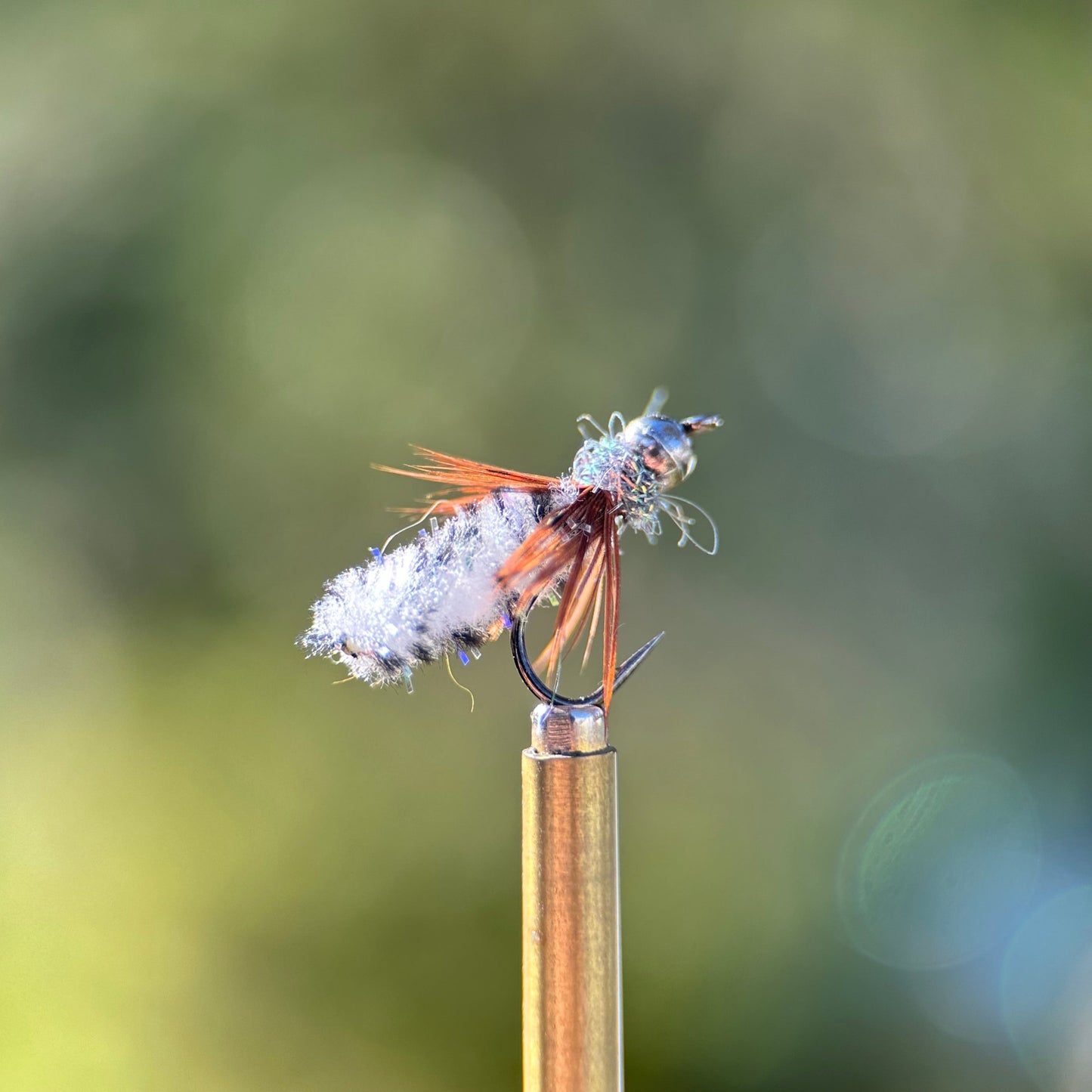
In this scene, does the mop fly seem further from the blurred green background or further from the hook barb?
the blurred green background

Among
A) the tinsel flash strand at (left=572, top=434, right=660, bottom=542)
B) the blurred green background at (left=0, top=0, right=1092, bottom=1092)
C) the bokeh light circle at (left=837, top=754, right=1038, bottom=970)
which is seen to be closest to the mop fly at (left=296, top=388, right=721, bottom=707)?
the tinsel flash strand at (left=572, top=434, right=660, bottom=542)

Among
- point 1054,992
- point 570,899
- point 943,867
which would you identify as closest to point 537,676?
point 570,899

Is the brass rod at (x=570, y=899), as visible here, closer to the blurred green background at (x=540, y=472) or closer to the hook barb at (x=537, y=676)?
the hook barb at (x=537, y=676)

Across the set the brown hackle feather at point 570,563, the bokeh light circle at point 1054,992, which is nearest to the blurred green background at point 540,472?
the bokeh light circle at point 1054,992

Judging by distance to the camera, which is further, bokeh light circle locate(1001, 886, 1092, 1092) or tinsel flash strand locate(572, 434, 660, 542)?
bokeh light circle locate(1001, 886, 1092, 1092)

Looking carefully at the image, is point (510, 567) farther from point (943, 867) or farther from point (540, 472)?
point (943, 867)

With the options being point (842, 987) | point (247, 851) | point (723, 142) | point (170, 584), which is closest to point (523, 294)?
point (723, 142)
